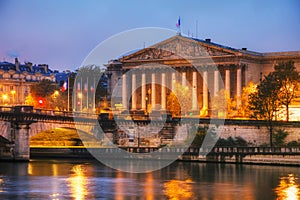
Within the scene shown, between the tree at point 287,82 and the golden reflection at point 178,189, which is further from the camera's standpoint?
the tree at point 287,82

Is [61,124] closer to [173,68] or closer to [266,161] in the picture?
[266,161]

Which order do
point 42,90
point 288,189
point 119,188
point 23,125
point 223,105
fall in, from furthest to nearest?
1. point 42,90
2. point 223,105
3. point 23,125
4. point 119,188
5. point 288,189

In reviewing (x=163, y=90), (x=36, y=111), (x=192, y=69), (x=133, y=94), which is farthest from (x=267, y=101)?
(x=133, y=94)

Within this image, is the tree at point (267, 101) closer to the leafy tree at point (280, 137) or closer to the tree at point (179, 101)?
the leafy tree at point (280, 137)

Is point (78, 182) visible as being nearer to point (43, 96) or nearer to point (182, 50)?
point (182, 50)

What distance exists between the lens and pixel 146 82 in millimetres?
159875

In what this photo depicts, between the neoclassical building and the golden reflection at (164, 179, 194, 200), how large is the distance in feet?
207

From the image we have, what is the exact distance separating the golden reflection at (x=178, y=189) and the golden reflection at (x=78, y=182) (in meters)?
6.11

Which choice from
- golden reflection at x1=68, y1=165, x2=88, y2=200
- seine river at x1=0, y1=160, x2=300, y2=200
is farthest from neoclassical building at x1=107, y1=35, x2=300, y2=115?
golden reflection at x1=68, y1=165, x2=88, y2=200

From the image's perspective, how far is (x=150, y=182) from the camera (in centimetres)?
8000

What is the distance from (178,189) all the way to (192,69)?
79.3 metres

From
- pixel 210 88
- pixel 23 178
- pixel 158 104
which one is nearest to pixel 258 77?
pixel 210 88

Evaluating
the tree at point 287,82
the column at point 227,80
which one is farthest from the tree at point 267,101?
the column at point 227,80

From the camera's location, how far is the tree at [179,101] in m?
136
